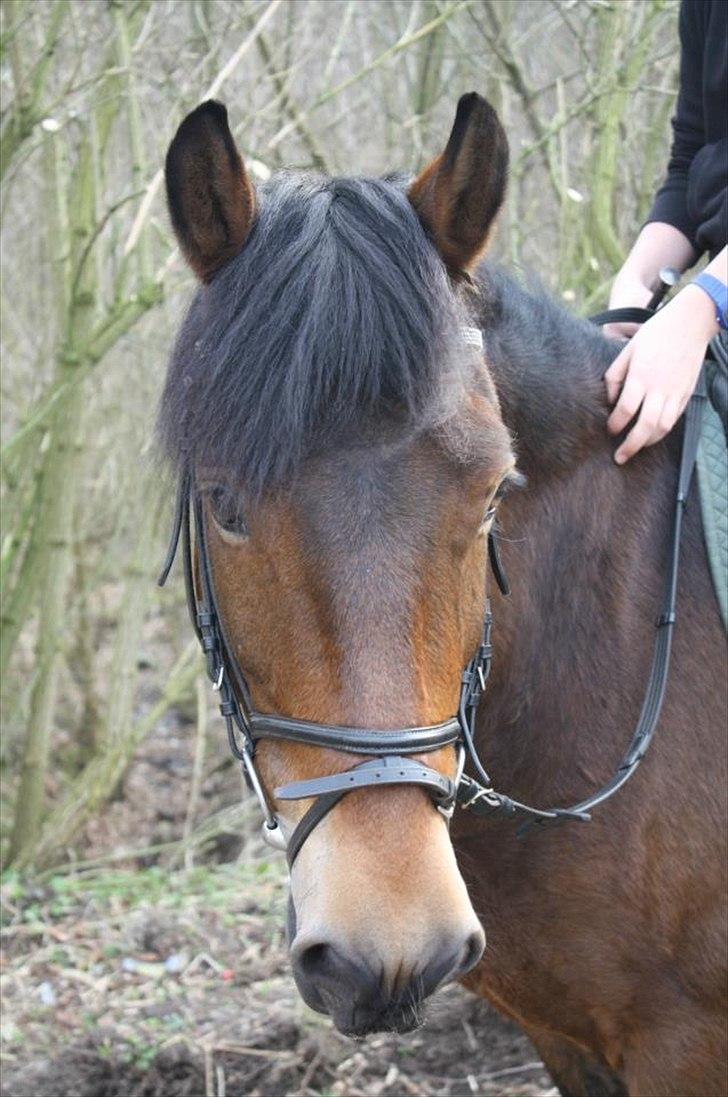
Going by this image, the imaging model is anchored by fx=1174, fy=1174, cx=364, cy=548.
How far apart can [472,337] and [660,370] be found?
0.55 meters

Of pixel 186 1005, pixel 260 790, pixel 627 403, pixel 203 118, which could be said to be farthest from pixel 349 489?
pixel 186 1005

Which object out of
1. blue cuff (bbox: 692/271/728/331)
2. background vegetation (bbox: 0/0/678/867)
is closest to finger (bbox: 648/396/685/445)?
blue cuff (bbox: 692/271/728/331)

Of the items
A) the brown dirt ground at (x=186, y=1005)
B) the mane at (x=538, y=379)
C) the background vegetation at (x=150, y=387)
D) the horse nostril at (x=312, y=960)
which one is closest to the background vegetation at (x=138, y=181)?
the background vegetation at (x=150, y=387)

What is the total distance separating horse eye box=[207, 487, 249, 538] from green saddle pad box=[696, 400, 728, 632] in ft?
3.53

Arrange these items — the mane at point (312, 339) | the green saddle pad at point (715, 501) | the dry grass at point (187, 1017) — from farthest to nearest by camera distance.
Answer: the dry grass at point (187, 1017) < the green saddle pad at point (715, 501) < the mane at point (312, 339)

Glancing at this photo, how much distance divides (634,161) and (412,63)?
140cm

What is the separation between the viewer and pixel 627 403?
2.56m

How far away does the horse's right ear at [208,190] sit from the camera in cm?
212

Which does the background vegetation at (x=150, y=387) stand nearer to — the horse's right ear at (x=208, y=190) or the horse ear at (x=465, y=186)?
the horse ear at (x=465, y=186)

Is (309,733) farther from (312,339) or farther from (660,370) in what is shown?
(660,370)

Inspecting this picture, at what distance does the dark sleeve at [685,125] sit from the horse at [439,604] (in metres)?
0.73

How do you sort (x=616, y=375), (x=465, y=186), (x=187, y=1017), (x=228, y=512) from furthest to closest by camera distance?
(x=187, y=1017), (x=616, y=375), (x=465, y=186), (x=228, y=512)

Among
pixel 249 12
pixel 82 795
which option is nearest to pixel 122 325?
pixel 249 12

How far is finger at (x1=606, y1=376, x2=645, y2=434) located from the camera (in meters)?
2.56
